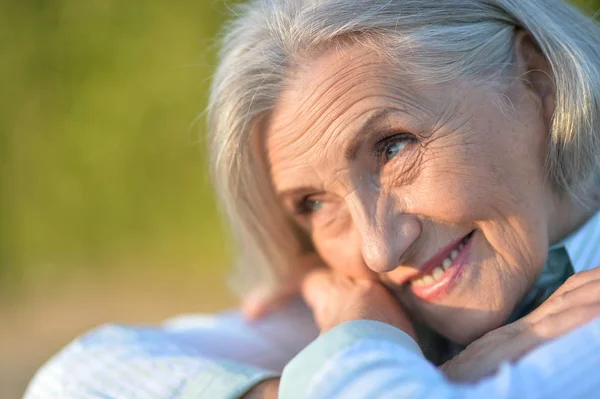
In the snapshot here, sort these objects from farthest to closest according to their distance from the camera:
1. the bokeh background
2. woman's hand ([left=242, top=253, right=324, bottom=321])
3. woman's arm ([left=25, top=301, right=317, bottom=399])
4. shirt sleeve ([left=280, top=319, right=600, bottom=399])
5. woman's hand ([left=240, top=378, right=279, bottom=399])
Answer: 1. the bokeh background
2. woman's hand ([left=242, top=253, right=324, bottom=321])
3. woman's arm ([left=25, top=301, right=317, bottom=399])
4. woman's hand ([left=240, top=378, right=279, bottom=399])
5. shirt sleeve ([left=280, top=319, right=600, bottom=399])

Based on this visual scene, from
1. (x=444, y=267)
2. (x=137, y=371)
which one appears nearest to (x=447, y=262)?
(x=444, y=267)

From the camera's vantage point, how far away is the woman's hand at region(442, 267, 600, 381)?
5.50ft

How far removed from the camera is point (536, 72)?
221cm

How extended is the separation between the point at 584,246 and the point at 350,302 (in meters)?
0.79

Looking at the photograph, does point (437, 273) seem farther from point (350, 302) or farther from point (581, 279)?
point (581, 279)

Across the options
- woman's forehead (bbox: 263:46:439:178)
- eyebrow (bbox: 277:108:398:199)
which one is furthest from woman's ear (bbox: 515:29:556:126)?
eyebrow (bbox: 277:108:398:199)

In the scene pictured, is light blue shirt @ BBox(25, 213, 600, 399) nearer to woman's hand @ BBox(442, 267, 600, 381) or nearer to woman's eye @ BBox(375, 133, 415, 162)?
woman's hand @ BBox(442, 267, 600, 381)

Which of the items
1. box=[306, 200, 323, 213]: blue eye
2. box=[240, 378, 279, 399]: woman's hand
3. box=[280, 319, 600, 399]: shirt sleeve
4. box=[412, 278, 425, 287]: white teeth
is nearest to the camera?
box=[280, 319, 600, 399]: shirt sleeve

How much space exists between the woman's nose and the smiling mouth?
109 mm

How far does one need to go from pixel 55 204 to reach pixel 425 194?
5735mm

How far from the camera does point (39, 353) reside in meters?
5.53

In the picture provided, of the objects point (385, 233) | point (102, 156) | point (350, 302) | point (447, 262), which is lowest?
point (350, 302)

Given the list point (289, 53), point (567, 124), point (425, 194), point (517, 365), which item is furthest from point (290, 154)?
point (517, 365)

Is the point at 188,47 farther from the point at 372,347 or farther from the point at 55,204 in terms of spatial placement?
the point at 372,347
